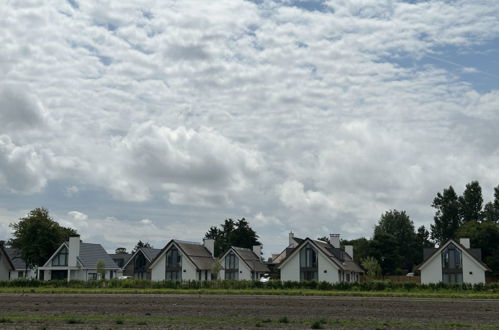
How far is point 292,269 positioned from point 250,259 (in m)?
16.6

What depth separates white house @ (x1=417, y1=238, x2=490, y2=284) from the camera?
8400cm

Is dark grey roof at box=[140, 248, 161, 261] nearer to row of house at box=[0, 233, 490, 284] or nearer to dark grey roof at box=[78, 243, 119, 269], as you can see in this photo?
row of house at box=[0, 233, 490, 284]

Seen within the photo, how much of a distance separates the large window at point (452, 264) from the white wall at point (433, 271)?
51cm

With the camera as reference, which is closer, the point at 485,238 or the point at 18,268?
the point at 18,268

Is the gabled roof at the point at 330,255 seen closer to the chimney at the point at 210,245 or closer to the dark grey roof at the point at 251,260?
the dark grey roof at the point at 251,260

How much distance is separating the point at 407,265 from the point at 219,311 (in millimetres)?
119742

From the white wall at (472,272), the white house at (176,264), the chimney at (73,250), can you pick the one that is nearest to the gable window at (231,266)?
the white house at (176,264)

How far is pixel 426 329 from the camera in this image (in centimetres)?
2648

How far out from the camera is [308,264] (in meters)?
87.2

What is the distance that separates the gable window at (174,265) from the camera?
92.3m

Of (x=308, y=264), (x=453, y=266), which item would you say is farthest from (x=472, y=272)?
(x=308, y=264)

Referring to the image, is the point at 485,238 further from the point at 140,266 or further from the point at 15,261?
the point at 15,261

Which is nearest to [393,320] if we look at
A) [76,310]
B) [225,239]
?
[76,310]

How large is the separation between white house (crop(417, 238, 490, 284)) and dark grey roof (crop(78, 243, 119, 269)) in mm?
45418
